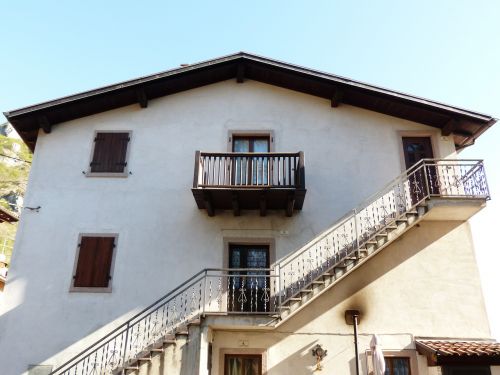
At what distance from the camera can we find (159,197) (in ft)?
37.8

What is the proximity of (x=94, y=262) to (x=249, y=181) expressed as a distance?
4611 millimetres

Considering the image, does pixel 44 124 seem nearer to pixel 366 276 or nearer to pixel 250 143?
pixel 250 143

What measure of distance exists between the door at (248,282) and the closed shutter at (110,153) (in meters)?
4.17

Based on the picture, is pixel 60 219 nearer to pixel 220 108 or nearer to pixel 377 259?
pixel 220 108

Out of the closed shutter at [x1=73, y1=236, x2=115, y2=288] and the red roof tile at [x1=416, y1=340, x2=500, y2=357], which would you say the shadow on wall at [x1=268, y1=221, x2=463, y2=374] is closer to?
the red roof tile at [x1=416, y1=340, x2=500, y2=357]

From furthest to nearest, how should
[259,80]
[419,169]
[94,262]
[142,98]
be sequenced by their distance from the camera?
[259,80] < [142,98] < [419,169] < [94,262]

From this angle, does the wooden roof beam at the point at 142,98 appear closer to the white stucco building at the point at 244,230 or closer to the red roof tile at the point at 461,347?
the white stucco building at the point at 244,230

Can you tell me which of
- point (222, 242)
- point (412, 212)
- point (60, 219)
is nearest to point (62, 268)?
point (60, 219)

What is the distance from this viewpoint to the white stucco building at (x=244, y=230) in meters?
9.81

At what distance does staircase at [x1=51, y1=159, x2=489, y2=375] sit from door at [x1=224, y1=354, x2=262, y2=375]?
1.06 metres

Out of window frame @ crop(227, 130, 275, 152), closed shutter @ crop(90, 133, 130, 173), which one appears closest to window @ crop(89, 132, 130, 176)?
closed shutter @ crop(90, 133, 130, 173)

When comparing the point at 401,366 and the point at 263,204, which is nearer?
the point at 401,366

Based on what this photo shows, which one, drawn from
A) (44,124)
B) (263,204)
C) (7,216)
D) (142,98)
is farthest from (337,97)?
(7,216)

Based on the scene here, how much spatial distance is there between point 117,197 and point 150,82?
3654 mm
